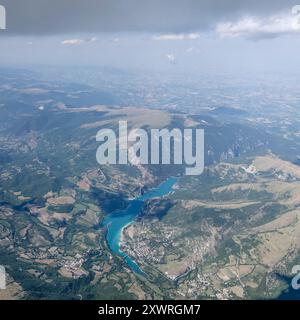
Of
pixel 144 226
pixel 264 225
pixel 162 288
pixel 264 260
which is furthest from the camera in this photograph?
pixel 144 226

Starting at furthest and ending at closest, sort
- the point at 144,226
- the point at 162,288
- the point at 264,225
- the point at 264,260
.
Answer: the point at 144,226, the point at 264,225, the point at 264,260, the point at 162,288

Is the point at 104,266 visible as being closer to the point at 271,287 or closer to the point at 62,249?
the point at 62,249

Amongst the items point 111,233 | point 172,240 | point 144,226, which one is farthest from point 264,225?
point 111,233

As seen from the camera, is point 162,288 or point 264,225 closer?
point 162,288
